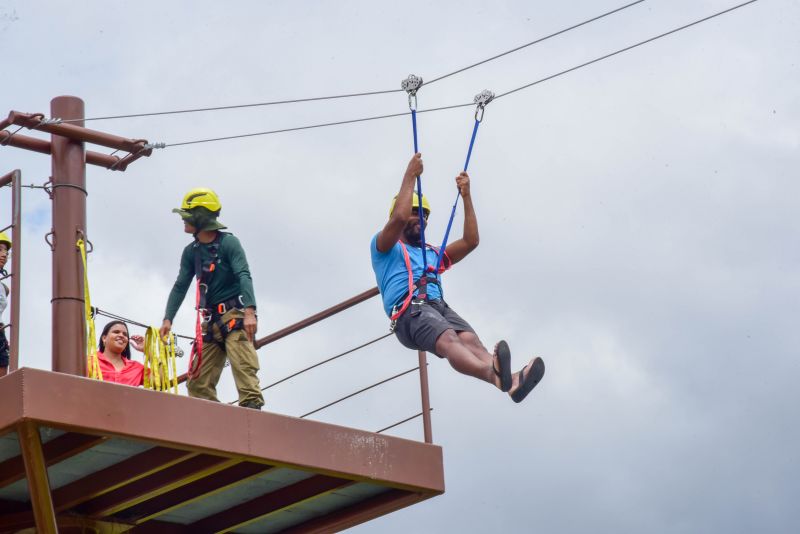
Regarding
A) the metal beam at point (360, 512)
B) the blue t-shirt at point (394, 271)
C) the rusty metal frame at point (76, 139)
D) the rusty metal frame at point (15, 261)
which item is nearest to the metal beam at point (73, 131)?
the rusty metal frame at point (76, 139)

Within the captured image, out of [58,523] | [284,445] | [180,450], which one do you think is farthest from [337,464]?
[58,523]

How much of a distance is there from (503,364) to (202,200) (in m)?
2.78

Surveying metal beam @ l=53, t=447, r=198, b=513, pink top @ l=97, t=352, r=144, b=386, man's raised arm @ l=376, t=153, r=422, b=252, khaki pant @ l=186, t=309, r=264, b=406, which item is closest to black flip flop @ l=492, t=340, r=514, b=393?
man's raised arm @ l=376, t=153, r=422, b=252

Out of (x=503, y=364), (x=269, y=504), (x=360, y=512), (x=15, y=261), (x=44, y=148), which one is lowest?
(x=360, y=512)

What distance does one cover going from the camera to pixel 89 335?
11.0 m

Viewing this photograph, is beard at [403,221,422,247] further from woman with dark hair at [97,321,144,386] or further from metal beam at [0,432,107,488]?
metal beam at [0,432,107,488]

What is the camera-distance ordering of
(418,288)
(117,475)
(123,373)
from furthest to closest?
(123,373)
(418,288)
(117,475)

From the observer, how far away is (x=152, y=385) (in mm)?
10906

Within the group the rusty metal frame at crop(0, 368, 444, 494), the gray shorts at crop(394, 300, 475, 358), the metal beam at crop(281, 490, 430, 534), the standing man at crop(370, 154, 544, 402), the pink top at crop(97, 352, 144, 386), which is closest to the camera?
the rusty metal frame at crop(0, 368, 444, 494)

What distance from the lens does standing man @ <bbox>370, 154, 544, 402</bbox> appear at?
11.1 m

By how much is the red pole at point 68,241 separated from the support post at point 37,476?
120 cm

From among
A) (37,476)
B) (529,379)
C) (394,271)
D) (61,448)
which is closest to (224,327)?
(394,271)

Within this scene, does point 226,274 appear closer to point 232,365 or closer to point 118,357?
point 232,365

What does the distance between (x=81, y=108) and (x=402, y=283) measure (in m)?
3.03
